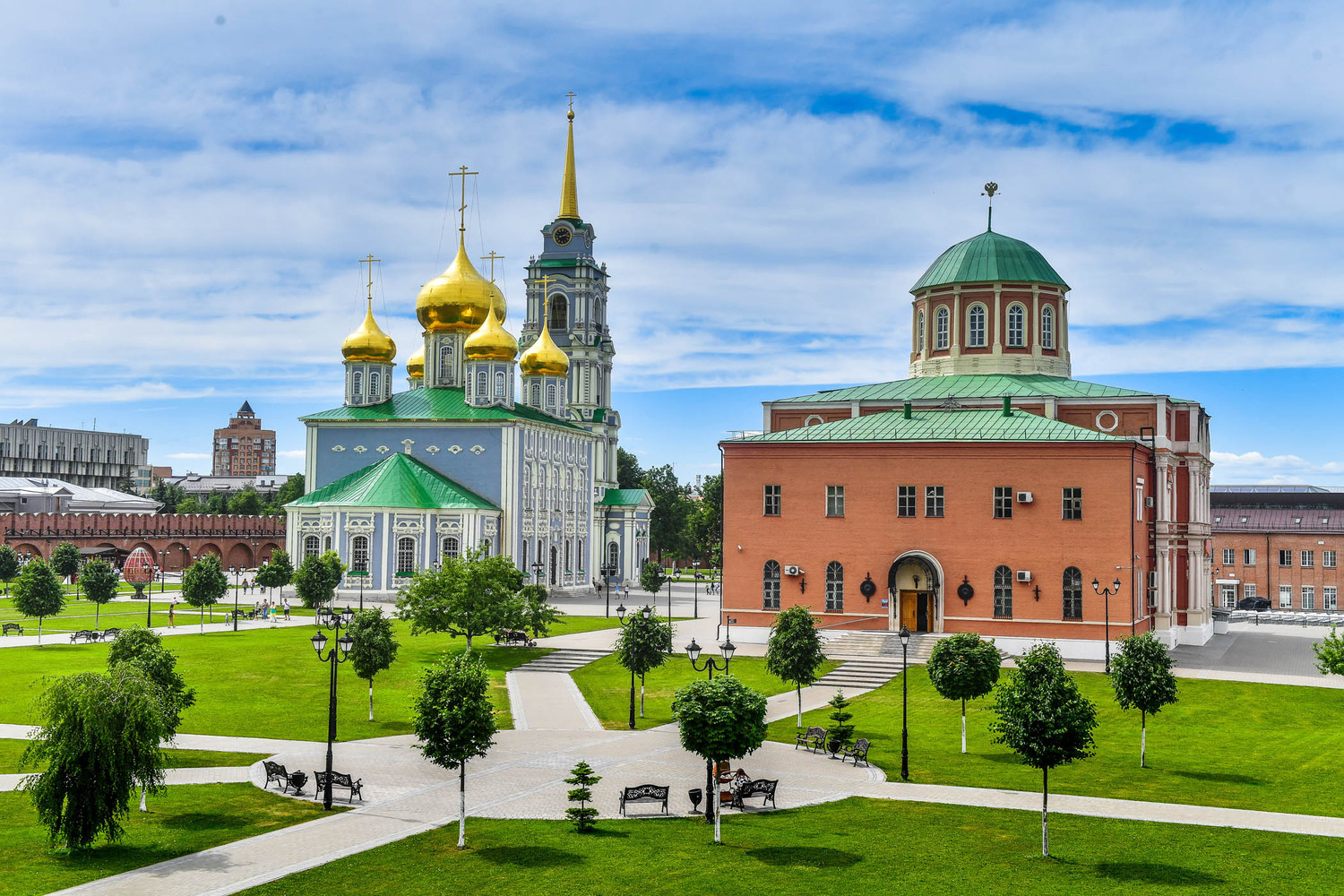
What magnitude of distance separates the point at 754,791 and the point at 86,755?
1097cm

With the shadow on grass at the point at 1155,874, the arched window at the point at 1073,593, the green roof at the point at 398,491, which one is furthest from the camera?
the green roof at the point at 398,491

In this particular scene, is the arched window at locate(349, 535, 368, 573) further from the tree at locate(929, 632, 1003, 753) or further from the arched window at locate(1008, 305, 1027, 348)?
the tree at locate(929, 632, 1003, 753)

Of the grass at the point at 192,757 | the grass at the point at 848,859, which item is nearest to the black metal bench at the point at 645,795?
the grass at the point at 848,859

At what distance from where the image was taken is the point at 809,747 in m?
28.6

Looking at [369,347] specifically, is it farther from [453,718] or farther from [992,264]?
[453,718]

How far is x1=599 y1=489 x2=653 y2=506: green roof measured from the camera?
266ft

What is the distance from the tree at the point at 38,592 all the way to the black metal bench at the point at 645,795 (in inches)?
1273

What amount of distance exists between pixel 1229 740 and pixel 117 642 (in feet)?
81.8

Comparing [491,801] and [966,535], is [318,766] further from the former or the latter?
[966,535]

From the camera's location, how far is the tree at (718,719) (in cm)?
2036

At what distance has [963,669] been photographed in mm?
28156

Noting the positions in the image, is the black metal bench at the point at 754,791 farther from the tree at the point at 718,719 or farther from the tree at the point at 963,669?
the tree at the point at 963,669

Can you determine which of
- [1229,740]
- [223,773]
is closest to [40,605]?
[223,773]

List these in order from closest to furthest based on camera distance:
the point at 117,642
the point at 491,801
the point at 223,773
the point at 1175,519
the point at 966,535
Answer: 1. the point at 491,801
2. the point at 223,773
3. the point at 117,642
4. the point at 966,535
5. the point at 1175,519
